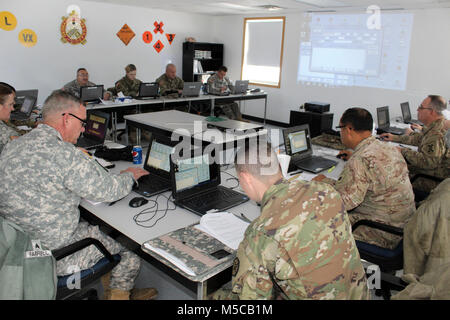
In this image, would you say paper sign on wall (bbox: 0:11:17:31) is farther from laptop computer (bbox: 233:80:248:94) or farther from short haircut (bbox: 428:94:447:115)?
short haircut (bbox: 428:94:447:115)

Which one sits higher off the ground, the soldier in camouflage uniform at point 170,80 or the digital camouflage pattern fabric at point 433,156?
the soldier in camouflage uniform at point 170,80

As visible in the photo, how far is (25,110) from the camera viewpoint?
4.28 metres

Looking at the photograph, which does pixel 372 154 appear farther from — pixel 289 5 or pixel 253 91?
pixel 253 91

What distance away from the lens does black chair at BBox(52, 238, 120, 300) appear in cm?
164

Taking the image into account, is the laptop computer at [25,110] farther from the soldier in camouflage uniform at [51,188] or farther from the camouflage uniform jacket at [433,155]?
the camouflage uniform jacket at [433,155]

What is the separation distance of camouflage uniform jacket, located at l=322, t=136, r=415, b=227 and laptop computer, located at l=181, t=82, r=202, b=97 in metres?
4.57

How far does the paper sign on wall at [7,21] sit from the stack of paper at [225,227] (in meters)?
6.05

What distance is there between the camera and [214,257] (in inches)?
59.1

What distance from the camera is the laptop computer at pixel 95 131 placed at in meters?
3.21

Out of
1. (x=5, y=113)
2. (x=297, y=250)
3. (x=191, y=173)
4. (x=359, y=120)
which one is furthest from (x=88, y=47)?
(x=297, y=250)

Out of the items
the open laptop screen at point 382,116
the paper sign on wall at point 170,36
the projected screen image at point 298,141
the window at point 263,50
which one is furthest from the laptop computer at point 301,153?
the paper sign on wall at point 170,36

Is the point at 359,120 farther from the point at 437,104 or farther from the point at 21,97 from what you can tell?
the point at 21,97
